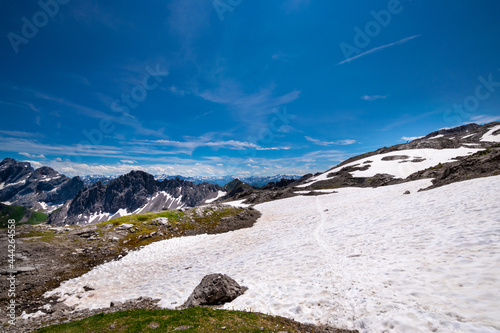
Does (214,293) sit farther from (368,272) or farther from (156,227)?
(156,227)

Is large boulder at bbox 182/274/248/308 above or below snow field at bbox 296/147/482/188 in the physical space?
below

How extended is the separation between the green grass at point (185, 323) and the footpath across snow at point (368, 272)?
4.11 feet

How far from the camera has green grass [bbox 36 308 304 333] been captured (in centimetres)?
862

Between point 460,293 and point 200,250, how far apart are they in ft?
83.8

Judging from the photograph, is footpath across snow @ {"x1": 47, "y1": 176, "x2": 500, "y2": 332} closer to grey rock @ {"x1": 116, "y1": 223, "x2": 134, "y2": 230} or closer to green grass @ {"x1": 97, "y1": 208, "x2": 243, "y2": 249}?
green grass @ {"x1": 97, "y1": 208, "x2": 243, "y2": 249}

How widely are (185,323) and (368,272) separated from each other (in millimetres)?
11039

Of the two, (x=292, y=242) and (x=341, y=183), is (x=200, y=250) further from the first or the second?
(x=341, y=183)

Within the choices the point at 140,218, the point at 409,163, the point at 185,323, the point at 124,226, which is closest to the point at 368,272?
the point at 185,323

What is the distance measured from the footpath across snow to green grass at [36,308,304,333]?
1.25m

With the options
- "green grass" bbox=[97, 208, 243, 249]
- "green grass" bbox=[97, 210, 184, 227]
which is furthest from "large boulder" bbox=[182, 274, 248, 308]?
"green grass" bbox=[97, 210, 184, 227]

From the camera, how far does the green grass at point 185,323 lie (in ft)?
28.3

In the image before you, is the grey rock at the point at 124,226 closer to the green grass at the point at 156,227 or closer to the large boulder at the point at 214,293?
the green grass at the point at 156,227

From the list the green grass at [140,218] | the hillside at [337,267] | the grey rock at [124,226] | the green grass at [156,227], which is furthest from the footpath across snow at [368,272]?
the green grass at [140,218]

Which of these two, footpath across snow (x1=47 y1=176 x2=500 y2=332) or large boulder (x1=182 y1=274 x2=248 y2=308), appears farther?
large boulder (x1=182 y1=274 x2=248 y2=308)
